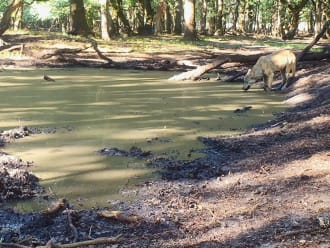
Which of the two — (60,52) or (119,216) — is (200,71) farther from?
(119,216)

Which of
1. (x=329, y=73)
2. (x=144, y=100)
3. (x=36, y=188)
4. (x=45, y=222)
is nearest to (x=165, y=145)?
(x=36, y=188)

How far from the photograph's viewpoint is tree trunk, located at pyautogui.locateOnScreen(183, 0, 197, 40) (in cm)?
3291

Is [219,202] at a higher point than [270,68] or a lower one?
lower

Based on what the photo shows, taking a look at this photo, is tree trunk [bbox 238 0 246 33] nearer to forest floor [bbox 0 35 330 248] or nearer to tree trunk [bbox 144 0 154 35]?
tree trunk [bbox 144 0 154 35]

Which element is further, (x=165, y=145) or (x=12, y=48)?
(x=12, y=48)

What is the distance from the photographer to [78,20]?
113ft

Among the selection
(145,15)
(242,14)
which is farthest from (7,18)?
(242,14)

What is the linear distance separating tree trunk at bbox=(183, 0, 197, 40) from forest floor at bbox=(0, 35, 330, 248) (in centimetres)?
2374

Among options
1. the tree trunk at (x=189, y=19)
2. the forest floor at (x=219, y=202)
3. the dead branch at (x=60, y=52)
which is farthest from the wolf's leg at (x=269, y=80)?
the tree trunk at (x=189, y=19)

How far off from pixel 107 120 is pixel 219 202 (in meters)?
5.57

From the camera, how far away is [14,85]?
16.9 m

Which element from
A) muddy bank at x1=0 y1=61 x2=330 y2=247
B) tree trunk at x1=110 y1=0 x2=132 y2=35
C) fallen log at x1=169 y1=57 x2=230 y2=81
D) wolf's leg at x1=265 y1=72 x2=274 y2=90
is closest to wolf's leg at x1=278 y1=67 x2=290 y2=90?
wolf's leg at x1=265 y1=72 x2=274 y2=90

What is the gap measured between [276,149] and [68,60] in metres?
16.5

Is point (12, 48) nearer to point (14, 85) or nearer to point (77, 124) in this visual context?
point (14, 85)
